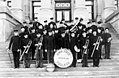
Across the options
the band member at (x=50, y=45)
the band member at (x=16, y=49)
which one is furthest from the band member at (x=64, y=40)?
the band member at (x=16, y=49)

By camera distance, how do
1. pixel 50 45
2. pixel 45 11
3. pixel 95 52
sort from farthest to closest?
pixel 45 11 < pixel 95 52 < pixel 50 45

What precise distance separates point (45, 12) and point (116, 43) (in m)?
9.59

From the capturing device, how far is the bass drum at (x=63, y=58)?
44.1ft

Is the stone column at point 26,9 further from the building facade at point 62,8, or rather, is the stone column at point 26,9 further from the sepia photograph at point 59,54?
the sepia photograph at point 59,54

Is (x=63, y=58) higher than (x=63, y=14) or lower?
lower

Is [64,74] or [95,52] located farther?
[95,52]

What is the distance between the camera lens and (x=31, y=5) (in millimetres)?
30172

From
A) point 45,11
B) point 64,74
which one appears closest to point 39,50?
point 64,74

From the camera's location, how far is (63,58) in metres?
13.4

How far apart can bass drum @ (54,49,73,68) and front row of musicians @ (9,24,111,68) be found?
1.45ft

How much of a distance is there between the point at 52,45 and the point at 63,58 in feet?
3.23

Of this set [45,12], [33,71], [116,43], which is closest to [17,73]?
[33,71]

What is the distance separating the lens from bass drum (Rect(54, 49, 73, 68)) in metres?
13.4

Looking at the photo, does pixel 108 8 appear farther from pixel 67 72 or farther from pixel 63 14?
pixel 67 72
